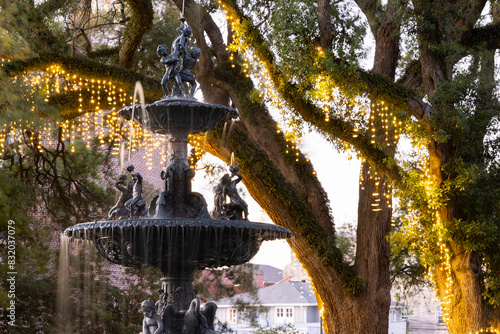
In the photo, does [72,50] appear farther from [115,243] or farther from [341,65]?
[115,243]

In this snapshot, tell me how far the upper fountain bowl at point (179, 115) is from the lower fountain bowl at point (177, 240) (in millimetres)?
1130

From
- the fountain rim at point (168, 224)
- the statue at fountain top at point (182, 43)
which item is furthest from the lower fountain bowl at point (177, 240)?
the statue at fountain top at point (182, 43)

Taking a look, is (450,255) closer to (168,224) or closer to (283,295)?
(168,224)

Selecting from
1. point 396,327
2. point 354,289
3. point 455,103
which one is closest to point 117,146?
point 354,289

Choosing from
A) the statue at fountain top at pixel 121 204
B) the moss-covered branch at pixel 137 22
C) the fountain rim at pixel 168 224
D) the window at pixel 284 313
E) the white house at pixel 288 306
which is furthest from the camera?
the window at pixel 284 313

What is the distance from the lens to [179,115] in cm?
542

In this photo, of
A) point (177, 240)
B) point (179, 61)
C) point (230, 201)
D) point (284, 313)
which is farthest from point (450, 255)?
point (284, 313)

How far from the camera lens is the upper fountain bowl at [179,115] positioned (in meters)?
5.30

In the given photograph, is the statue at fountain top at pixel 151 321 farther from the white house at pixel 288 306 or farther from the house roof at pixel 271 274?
the house roof at pixel 271 274

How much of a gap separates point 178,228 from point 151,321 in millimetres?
949

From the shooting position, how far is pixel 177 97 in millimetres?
5617

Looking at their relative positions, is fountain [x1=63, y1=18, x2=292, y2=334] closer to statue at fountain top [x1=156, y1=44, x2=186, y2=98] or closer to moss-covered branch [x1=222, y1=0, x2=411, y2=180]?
statue at fountain top [x1=156, y1=44, x2=186, y2=98]

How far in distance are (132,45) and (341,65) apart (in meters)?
3.82

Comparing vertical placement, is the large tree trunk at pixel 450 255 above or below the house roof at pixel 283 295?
above
